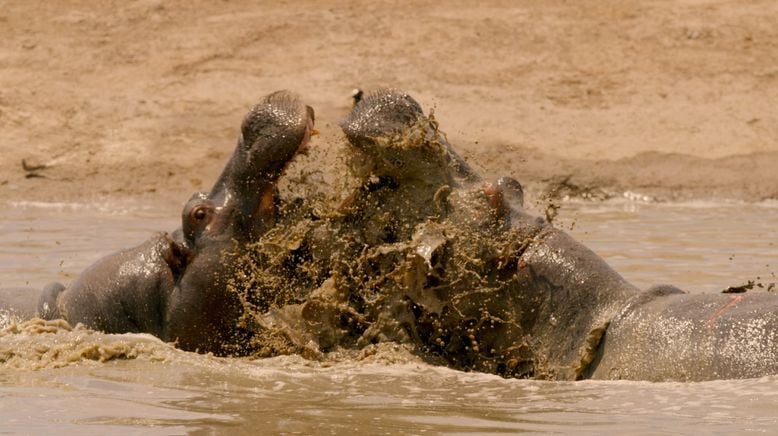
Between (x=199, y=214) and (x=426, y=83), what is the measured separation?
9824mm

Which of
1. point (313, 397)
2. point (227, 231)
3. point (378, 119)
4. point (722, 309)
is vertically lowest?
point (313, 397)

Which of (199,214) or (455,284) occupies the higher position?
(199,214)

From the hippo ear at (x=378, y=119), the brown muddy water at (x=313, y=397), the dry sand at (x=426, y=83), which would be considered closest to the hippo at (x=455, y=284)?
the hippo ear at (x=378, y=119)

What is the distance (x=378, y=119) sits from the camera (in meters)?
5.49

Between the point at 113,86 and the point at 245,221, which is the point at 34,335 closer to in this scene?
the point at 245,221

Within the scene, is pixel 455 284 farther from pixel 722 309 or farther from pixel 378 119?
pixel 722 309

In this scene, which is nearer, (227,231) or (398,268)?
(398,268)

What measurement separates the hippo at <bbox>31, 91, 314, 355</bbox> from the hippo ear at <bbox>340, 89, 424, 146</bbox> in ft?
0.53

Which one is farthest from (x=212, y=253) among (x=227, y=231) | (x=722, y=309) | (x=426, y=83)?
(x=426, y=83)

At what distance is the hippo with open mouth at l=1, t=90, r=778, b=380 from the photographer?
5359 millimetres

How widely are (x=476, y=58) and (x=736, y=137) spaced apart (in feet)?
9.18

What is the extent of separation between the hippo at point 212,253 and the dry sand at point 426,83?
7302 mm

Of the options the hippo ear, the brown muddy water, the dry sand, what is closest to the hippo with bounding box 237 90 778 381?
the hippo ear

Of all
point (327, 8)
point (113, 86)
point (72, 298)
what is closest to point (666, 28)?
point (327, 8)
